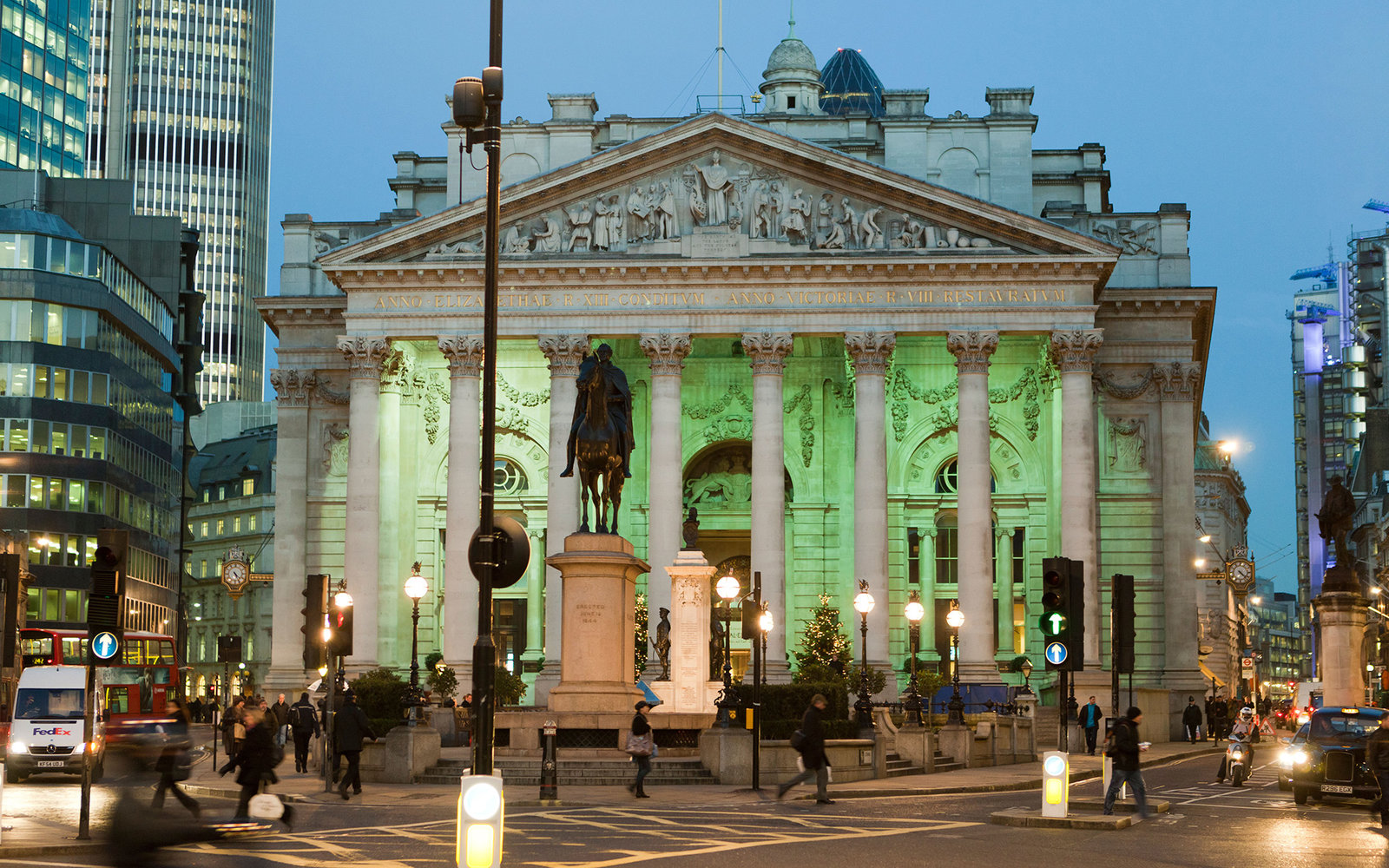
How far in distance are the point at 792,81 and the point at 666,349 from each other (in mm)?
27309

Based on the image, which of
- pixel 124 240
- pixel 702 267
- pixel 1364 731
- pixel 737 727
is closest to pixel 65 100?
pixel 124 240

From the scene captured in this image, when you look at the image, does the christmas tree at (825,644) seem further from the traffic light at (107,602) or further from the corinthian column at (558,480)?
the traffic light at (107,602)

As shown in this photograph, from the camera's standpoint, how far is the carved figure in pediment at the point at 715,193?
66438mm

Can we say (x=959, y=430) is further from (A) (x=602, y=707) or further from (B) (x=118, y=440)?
(B) (x=118, y=440)

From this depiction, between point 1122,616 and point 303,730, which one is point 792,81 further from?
point 1122,616

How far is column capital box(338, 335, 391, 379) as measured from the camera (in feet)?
222

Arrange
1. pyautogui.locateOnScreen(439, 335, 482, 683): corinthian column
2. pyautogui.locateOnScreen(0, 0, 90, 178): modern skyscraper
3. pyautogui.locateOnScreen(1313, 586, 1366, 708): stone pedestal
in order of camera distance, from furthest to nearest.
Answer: pyautogui.locateOnScreen(0, 0, 90, 178): modern skyscraper < pyautogui.locateOnScreen(439, 335, 482, 683): corinthian column < pyautogui.locateOnScreen(1313, 586, 1366, 708): stone pedestal

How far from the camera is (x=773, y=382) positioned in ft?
217

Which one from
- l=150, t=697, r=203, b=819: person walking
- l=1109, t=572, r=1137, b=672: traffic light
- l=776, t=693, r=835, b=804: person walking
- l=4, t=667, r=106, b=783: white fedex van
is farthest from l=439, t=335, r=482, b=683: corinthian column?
l=150, t=697, r=203, b=819: person walking

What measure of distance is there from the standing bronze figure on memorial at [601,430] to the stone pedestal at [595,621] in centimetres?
87

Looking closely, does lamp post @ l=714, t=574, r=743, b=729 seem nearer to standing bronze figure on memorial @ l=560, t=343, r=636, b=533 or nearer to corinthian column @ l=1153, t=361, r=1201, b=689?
standing bronze figure on memorial @ l=560, t=343, r=636, b=533

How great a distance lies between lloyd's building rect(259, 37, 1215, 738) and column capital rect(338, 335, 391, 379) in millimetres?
99

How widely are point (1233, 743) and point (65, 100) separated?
92.5m

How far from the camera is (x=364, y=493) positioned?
67.1m
